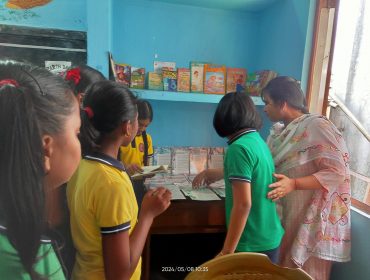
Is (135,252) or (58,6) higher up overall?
(58,6)

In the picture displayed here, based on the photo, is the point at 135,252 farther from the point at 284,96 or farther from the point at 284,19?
the point at 284,19

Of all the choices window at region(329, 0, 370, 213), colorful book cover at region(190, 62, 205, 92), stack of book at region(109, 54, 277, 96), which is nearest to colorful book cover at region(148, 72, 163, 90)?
stack of book at region(109, 54, 277, 96)

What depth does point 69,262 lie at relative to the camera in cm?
63

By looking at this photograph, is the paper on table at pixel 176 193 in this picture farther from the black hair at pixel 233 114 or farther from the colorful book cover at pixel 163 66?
the colorful book cover at pixel 163 66

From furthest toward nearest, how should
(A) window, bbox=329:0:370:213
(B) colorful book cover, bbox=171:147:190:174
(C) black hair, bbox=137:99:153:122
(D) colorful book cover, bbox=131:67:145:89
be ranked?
(A) window, bbox=329:0:370:213 < (B) colorful book cover, bbox=171:147:190:174 < (D) colorful book cover, bbox=131:67:145:89 < (C) black hair, bbox=137:99:153:122

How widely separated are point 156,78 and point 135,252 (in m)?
0.51

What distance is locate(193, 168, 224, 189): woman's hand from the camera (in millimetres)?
939

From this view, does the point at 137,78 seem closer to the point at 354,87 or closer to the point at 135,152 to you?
the point at 135,152

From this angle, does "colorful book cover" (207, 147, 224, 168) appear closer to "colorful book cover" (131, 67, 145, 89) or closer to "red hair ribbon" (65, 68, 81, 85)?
"colorful book cover" (131, 67, 145, 89)

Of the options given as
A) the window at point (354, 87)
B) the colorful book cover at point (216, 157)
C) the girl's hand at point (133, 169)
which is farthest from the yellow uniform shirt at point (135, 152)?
the window at point (354, 87)

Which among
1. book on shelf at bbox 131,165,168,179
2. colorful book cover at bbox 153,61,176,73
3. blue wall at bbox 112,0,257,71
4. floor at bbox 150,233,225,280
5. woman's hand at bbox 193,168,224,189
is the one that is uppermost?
blue wall at bbox 112,0,257,71

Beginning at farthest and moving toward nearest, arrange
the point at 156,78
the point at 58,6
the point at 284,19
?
the point at 284,19, the point at 156,78, the point at 58,6

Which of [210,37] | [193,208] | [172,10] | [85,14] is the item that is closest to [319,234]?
[193,208]

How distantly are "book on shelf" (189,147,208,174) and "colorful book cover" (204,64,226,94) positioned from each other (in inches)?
7.8
